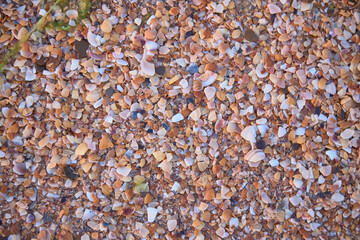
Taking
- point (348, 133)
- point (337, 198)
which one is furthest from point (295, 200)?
point (348, 133)

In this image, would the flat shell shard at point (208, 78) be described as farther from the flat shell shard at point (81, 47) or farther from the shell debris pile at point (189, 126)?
the flat shell shard at point (81, 47)

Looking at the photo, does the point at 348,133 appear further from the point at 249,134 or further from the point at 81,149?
the point at 81,149

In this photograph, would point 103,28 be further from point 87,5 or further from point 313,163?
point 313,163

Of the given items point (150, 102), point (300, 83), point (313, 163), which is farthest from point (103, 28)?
point (313, 163)

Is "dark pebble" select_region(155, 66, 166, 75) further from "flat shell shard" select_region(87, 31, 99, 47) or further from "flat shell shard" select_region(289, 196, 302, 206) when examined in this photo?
"flat shell shard" select_region(289, 196, 302, 206)

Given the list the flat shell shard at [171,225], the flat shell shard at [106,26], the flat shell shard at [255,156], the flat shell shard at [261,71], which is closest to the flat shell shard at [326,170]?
the flat shell shard at [255,156]
